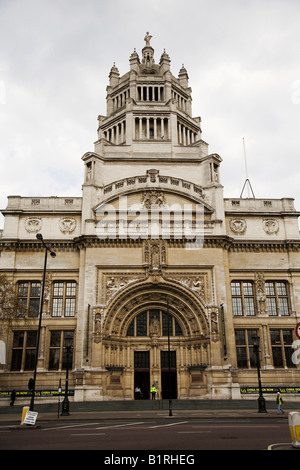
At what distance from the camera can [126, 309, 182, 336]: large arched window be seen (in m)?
38.0

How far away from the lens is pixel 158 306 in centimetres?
3838

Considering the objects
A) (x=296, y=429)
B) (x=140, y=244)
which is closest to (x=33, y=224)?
Result: (x=140, y=244)

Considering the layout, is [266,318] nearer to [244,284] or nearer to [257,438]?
[244,284]

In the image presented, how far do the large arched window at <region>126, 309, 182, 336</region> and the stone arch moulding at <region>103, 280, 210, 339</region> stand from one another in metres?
0.60

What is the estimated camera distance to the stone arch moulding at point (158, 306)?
36281mm

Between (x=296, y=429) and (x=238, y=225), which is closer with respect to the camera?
(x=296, y=429)

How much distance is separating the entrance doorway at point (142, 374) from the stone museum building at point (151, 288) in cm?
9

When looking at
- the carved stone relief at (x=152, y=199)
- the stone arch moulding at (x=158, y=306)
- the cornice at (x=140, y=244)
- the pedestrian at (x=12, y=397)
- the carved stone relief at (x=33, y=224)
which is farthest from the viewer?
the carved stone relief at (x=152, y=199)

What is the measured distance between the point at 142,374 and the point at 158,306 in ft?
21.0

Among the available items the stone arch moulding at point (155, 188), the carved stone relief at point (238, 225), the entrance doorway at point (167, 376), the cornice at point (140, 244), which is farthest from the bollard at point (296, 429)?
the carved stone relief at point (238, 225)

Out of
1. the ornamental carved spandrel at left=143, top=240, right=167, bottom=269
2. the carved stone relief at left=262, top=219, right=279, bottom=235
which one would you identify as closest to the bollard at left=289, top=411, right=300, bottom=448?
the ornamental carved spandrel at left=143, top=240, right=167, bottom=269

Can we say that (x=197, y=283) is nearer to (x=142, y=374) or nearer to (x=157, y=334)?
(x=157, y=334)

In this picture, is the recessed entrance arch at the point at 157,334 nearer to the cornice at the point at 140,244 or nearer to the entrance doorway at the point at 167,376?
the entrance doorway at the point at 167,376

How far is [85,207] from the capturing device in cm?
3912
